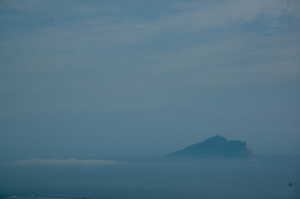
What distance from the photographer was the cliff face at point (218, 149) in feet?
196

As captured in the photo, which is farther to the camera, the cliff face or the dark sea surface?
the cliff face

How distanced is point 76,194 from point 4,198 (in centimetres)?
510

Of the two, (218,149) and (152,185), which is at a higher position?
(218,149)

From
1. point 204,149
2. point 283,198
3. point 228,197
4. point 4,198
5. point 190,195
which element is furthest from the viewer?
point 204,149

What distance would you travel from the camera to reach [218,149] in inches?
2452

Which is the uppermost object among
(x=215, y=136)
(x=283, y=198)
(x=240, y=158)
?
(x=215, y=136)

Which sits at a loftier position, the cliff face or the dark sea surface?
the cliff face

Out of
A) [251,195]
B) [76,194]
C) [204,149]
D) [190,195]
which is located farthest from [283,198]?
[204,149]

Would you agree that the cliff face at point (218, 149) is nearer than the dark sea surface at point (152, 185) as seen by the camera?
No

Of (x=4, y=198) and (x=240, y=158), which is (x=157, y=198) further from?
(x=240, y=158)

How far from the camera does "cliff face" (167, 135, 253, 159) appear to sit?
196 feet

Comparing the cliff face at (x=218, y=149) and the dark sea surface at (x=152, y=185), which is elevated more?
the cliff face at (x=218, y=149)

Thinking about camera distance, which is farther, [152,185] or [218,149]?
[218,149]

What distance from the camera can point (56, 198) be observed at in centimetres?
1927
